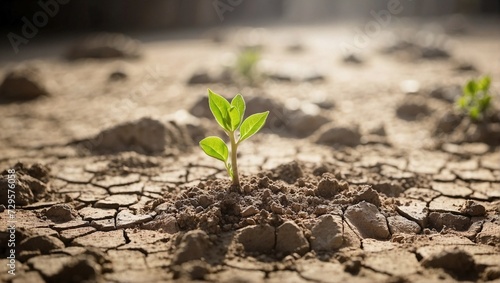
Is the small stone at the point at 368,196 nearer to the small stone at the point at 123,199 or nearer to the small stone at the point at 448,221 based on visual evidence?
the small stone at the point at 448,221

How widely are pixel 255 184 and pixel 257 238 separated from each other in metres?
0.45

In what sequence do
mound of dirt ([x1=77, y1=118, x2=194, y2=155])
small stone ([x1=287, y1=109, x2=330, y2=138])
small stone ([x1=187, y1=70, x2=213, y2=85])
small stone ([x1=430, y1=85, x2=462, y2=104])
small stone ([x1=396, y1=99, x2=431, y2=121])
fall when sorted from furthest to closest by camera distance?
1. small stone ([x1=187, y1=70, x2=213, y2=85])
2. small stone ([x1=430, y1=85, x2=462, y2=104])
3. small stone ([x1=396, y1=99, x2=431, y2=121])
4. small stone ([x1=287, y1=109, x2=330, y2=138])
5. mound of dirt ([x1=77, y1=118, x2=194, y2=155])

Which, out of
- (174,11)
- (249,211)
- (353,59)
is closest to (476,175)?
(249,211)

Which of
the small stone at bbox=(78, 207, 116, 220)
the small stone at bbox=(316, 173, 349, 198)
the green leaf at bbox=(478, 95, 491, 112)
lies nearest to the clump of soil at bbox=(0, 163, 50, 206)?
the small stone at bbox=(78, 207, 116, 220)

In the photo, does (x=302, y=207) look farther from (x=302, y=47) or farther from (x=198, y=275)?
(x=302, y=47)

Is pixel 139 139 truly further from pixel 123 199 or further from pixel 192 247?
pixel 192 247

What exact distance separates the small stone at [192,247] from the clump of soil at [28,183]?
1.12 m

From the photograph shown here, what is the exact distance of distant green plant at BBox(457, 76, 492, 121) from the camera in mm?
3799

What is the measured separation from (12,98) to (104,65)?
2.14 meters

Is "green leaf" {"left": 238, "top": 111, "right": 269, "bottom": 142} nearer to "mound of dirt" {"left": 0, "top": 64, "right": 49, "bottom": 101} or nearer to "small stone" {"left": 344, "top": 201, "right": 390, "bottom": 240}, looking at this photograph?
"small stone" {"left": 344, "top": 201, "right": 390, "bottom": 240}

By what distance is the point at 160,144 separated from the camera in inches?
137

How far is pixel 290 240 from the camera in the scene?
2.08m

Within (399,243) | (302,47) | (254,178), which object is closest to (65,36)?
(302,47)

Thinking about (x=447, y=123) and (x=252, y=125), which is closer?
(x=252, y=125)
